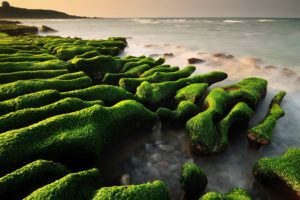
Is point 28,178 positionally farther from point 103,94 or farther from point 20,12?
point 20,12

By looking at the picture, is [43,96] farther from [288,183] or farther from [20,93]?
[288,183]

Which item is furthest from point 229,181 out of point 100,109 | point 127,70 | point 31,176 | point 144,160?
point 127,70

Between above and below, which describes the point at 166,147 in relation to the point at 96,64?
below

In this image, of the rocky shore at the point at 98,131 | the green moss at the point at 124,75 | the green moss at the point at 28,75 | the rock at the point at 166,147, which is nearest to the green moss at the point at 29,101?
the rocky shore at the point at 98,131

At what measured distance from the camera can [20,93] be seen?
19.9 ft

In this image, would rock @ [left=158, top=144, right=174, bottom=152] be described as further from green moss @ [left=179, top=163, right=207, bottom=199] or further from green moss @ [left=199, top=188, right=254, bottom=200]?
green moss @ [left=199, top=188, right=254, bottom=200]

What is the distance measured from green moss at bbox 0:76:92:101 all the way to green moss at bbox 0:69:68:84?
83cm

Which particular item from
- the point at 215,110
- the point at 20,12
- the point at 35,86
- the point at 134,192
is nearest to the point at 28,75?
the point at 35,86

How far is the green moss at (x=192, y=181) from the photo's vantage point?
4.14m

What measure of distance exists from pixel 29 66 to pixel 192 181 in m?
6.71

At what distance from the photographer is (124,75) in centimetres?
898

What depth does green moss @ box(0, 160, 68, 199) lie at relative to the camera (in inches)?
134

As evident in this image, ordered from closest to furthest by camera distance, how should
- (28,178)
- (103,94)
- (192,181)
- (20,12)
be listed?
(28,178) < (192,181) < (103,94) < (20,12)

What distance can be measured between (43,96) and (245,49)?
16.7 metres
